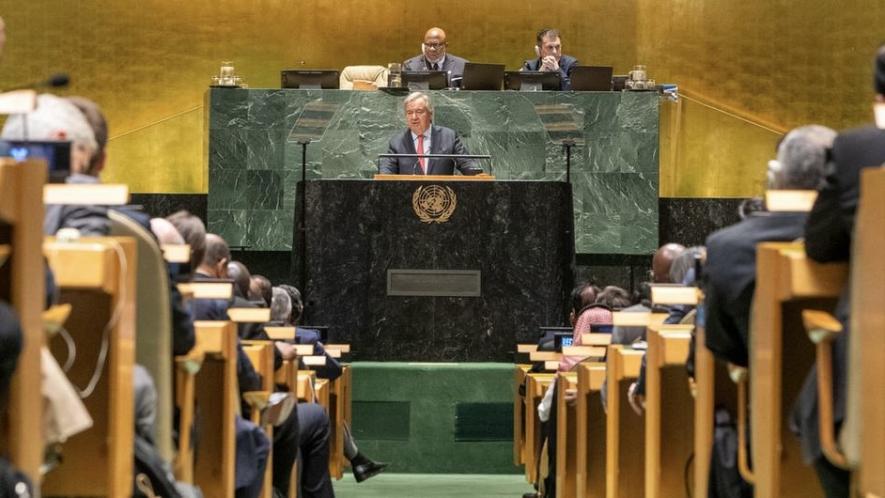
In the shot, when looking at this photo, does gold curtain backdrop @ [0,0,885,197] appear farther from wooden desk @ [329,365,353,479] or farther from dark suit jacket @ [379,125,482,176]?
wooden desk @ [329,365,353,479]

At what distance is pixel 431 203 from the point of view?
36.5ft

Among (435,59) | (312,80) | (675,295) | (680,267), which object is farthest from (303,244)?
(675,295)

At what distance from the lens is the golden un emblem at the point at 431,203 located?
11.1 meters

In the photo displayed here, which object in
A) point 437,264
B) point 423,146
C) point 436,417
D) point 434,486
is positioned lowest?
point 434,486

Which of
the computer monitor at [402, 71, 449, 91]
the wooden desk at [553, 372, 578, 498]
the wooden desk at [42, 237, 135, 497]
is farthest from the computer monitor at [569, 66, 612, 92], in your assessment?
the wooden desk at [42, 237, 135, 497]

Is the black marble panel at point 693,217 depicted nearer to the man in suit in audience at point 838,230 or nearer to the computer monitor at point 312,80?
the computer monitor at point 312,80

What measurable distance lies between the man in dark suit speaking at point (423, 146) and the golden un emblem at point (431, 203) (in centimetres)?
98

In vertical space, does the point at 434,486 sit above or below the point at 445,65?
below

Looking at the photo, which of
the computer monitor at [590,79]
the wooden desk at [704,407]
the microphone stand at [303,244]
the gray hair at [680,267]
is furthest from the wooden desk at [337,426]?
the wooden desk at [704,407]

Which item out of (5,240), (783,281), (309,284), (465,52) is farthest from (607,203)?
(5,240)

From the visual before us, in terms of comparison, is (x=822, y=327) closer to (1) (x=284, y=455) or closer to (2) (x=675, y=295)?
(2) (x=675, y=295)

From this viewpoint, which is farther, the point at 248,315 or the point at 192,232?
the point at 248,315

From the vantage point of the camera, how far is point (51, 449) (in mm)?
3596

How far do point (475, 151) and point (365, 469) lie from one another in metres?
3.59
